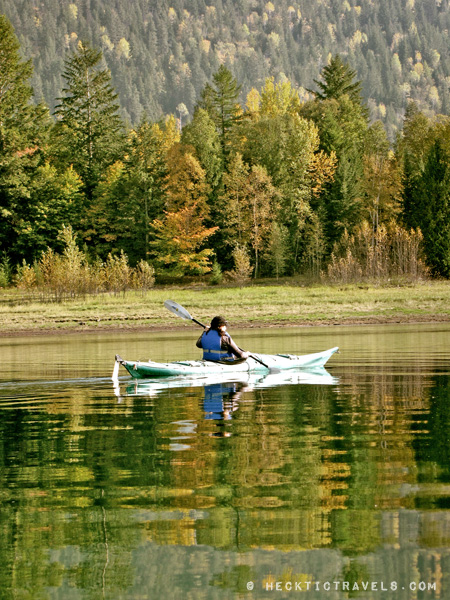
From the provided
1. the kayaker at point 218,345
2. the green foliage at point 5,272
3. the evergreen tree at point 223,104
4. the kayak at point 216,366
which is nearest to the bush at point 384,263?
the green foliage at point 5,272

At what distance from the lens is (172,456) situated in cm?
1011

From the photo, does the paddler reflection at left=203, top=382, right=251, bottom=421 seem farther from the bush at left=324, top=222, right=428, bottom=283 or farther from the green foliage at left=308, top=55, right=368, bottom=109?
the green foliage at left=308, top=55, right=368, bottom=109

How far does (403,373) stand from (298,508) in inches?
450

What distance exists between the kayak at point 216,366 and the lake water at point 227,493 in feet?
3.23

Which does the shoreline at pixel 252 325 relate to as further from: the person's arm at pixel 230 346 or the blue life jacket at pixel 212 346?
the person's arm at pixel 230 346

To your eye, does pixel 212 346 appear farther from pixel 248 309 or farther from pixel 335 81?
pixel 335 81

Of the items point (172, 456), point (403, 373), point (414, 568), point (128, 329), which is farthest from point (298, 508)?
point (128, 329)

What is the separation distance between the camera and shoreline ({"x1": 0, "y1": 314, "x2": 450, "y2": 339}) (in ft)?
121

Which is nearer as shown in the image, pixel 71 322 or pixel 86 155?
pixel 71 322

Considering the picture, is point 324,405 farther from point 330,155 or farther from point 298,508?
point 330,155

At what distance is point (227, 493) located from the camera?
8305 mm

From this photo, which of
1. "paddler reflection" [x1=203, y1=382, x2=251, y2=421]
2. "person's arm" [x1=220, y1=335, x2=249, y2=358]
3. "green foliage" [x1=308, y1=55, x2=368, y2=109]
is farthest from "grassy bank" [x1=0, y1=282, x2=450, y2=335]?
"green foliage" [x1=308, y1=55, x2=368, y2=109]

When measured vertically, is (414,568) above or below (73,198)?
below

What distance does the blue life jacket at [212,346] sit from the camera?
19141 millimetres
